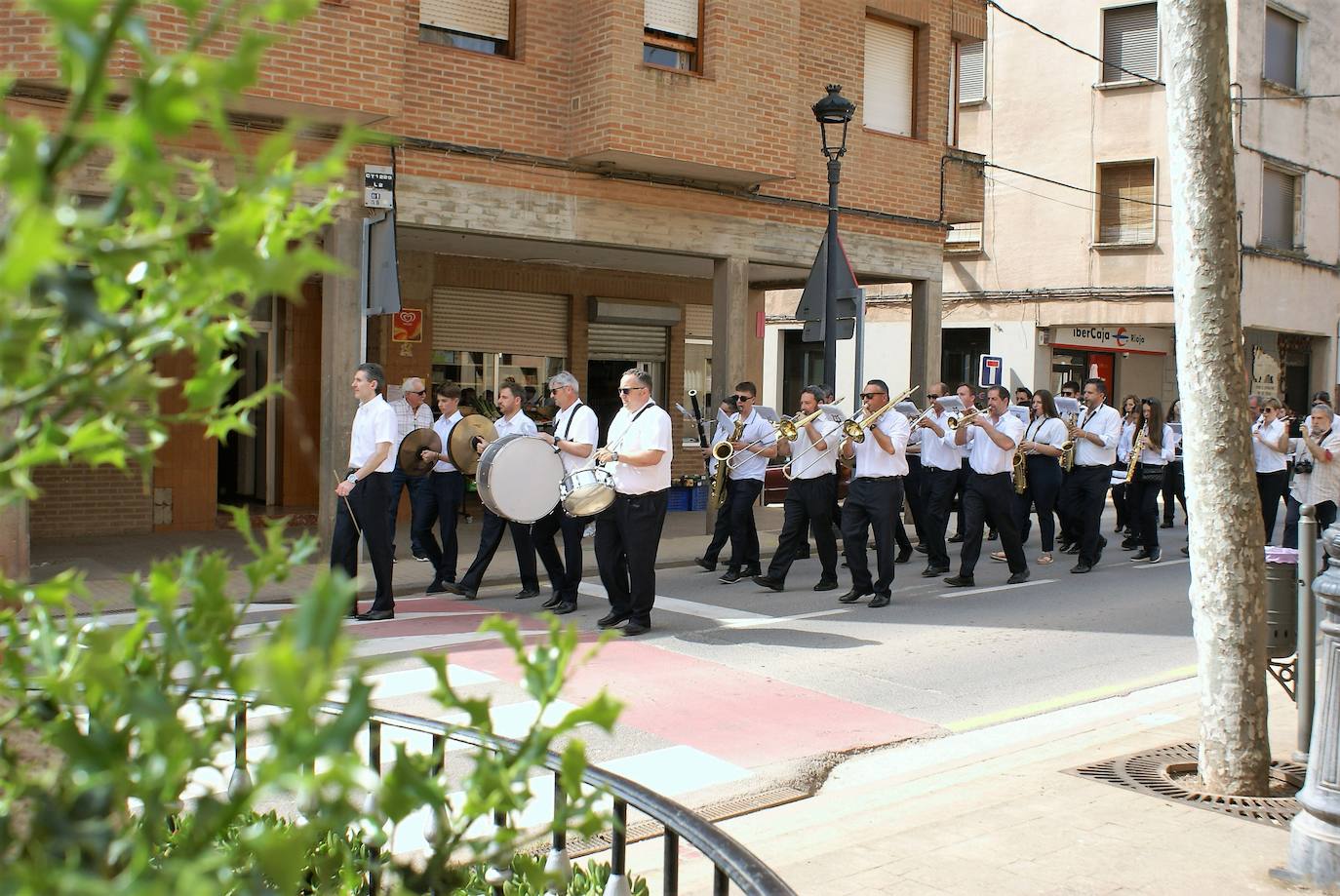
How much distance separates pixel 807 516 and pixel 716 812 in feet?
20.7

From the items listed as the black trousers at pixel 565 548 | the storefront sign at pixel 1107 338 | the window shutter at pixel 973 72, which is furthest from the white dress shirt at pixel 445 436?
the window shutter at pixel 973 72

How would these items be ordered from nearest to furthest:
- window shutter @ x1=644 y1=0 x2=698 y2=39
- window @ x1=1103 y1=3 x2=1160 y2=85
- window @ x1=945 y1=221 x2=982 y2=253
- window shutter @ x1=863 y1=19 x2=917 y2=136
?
1. window shutter @ x1=644 y1=0 x2=698 y2=39
2. window shutter @ x1=863 y1=19 x2=917 y2=136
3. window @ x1=1103 y1=3 x2=1160 y2=85
4. window @ x1=945 y1=221 x2=982 y2=253

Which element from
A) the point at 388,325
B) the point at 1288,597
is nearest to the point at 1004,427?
the point at 1288,597

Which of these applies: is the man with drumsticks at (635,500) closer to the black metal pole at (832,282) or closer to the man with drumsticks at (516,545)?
the man with drumsticks at (516,545)

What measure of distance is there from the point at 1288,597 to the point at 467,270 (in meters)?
12.9

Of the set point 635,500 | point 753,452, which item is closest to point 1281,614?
point 635,500

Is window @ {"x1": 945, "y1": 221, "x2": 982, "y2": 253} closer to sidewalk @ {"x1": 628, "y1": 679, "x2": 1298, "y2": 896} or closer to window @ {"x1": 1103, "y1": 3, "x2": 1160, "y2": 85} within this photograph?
window @ {"x1": 1103, "y1": 3, "x2": 1160, "y2": 85}

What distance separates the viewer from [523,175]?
13664mm

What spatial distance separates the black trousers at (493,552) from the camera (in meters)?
11.0

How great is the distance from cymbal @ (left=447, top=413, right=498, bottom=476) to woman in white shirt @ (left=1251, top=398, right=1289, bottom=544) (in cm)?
817

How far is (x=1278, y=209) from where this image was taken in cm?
2744

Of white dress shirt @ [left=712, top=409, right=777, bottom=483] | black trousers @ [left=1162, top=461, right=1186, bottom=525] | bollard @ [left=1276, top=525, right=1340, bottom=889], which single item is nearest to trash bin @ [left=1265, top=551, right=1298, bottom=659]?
bollard @ [left=1276, top=525, right=1340, bottom=889]

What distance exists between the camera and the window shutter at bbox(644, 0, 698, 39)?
561 inches

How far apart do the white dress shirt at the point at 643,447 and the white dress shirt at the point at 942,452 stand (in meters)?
4.79
